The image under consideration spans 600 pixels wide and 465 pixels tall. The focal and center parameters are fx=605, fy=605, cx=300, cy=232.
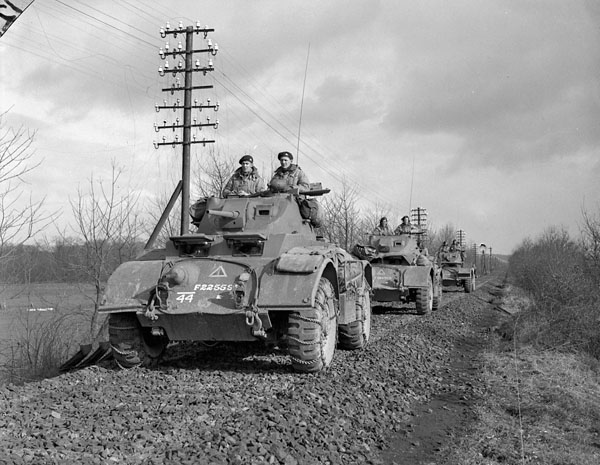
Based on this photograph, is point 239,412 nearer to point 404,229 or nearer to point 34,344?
point 34,344

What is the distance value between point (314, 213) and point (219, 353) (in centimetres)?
263

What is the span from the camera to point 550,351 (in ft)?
36.9

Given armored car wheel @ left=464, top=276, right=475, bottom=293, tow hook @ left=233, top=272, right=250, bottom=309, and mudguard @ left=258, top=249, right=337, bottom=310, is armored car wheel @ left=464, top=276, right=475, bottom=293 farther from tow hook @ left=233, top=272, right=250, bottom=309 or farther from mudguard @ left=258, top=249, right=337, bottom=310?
tow hook @ left=233, top=272, right=250, bottom=309

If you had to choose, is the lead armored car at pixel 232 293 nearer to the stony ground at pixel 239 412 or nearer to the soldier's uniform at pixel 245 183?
the stony ground at pixel 239 412

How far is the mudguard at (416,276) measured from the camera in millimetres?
17172

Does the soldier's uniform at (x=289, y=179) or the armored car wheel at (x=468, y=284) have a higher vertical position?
the soldier's uniform at (x=289, y=179)

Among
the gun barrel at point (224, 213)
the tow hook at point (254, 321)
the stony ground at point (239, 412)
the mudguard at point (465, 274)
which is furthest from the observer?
the mudguard at point (465, 274)

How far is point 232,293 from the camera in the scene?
7242 mm

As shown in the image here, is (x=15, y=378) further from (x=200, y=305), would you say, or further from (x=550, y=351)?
(x=550, y=351)

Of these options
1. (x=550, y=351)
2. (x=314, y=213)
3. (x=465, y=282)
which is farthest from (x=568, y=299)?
(x=465, y=282)

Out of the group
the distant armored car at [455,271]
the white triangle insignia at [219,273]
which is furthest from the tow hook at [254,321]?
→ the distant armored car at [455,271]

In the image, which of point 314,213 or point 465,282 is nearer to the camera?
point 314,213

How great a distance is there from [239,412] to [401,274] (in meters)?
12.2

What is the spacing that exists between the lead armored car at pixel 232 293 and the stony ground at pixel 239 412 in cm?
43
